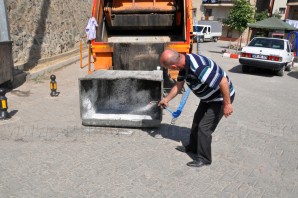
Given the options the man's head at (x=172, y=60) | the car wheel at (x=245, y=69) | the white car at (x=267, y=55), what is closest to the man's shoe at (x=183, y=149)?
the man's head at (x=172, y=60)

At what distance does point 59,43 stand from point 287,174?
38.2ft

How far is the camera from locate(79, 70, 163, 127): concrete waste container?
5117mm

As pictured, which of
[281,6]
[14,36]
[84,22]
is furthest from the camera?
[281,6]

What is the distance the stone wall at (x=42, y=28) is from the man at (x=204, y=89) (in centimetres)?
745

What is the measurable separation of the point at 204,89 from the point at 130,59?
3.38 metres

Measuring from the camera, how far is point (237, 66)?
1426cm

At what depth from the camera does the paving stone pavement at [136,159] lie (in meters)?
3.42

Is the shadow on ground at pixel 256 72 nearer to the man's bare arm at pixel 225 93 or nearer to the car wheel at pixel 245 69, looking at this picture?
the car wheel at pixel 245 69

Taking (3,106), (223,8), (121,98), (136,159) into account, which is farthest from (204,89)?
(223,8)

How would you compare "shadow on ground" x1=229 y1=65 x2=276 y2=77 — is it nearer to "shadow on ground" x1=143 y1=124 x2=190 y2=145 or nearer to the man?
"shadow on ground" x1=143 y1=124 x2=190 y2=145

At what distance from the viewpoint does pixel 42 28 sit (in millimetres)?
11648

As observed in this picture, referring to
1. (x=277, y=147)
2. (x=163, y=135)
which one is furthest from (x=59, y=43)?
(x=277, y=147)

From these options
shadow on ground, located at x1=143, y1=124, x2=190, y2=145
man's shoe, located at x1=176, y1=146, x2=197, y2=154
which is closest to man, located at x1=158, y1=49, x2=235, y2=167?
man's shoe, located at x1=176, y1=146, x2=197, y2=154

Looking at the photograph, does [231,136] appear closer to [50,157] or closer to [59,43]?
[50,157]
